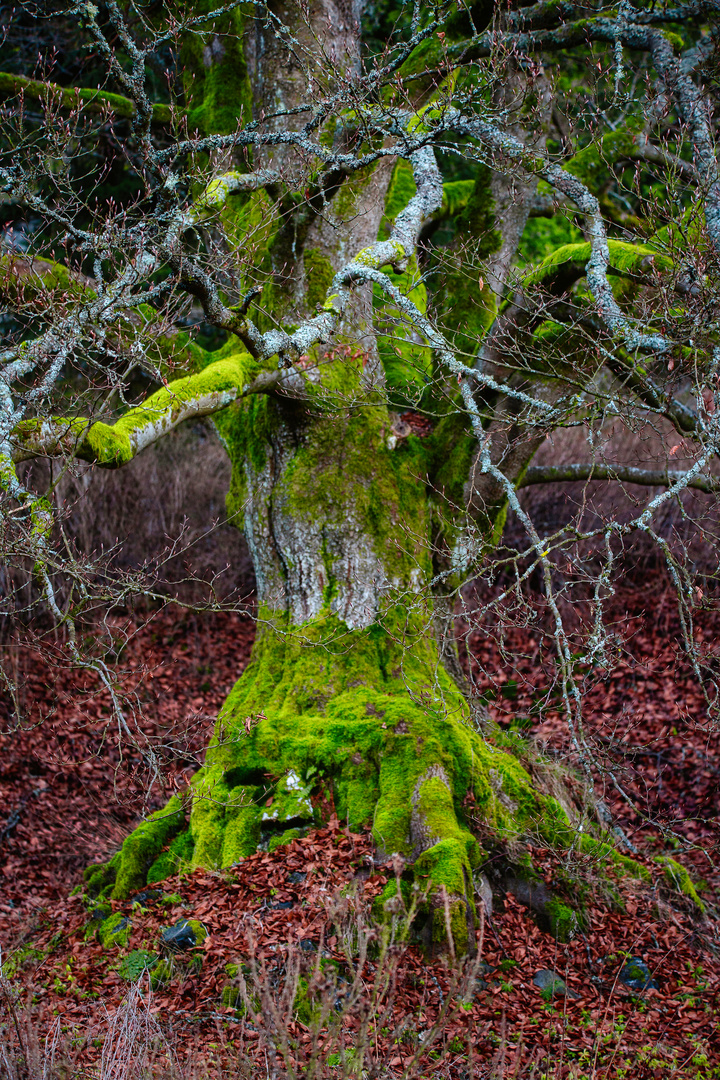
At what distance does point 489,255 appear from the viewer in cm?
655

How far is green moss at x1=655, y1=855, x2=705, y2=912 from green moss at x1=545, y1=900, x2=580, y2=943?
3.55 ft

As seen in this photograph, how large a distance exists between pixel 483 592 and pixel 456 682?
4063mm

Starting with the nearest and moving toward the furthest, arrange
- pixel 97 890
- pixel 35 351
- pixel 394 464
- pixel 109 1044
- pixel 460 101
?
1. pixel 109 1044
2. pixel 35 351
3. pixel 460 101
4. pixel 97 890
5. pixel 394 464

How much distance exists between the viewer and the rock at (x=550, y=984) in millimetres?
4633

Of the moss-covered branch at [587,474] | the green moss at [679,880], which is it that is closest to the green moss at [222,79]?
the moss-covered branch at [587,474]

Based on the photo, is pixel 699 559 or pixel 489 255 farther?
pixel 699 559

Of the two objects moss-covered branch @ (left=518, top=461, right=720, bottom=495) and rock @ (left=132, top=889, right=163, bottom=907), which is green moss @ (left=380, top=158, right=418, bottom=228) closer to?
moss-covered branch @ (left=518, top=461, right=720, bottom=495)

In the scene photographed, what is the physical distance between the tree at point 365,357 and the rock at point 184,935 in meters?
0.55

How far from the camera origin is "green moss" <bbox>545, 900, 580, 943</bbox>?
5.00 m

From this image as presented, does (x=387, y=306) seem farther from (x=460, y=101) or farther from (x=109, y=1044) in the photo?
(x=109, y=1044)

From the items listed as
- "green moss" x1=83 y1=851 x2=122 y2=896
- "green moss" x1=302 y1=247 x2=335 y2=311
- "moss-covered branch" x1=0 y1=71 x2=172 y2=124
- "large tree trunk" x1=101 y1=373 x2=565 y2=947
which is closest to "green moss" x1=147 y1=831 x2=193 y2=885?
"large tree trunk" x1=101 y1=373 x2=565 y2=947

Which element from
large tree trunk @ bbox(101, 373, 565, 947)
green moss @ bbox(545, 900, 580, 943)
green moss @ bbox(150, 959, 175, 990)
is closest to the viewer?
green moss @ bbox(150, 959, 175, 990)

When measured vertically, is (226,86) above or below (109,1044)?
above

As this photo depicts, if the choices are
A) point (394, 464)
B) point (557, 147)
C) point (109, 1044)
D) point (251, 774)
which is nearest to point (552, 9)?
point (394, 464)
